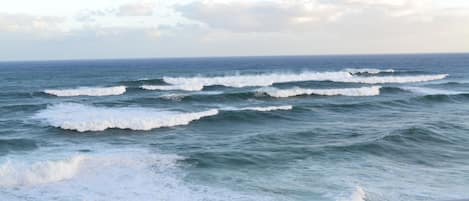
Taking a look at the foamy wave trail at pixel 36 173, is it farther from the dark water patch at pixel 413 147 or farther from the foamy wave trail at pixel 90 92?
the foamy wave trail at pixel 90 92

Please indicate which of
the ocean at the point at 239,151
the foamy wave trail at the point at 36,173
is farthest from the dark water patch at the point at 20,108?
the foamy wave trail at the point at 36,173

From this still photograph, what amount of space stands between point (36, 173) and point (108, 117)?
487 inches

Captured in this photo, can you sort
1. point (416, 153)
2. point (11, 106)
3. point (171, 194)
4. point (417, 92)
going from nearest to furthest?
point (171, 194), point (416, 153), point (11, 106), point (417, 92)

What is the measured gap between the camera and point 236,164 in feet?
56.0

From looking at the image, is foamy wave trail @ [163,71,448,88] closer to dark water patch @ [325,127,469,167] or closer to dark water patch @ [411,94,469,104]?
dark water patch @ [411,94,469,104]

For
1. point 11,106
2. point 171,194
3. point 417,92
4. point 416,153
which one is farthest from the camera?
point 417,92

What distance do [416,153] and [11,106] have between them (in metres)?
24.7

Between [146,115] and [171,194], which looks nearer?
[171,194]

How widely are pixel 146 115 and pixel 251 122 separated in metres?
5.72

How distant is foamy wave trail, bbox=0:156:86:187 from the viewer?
48.4 ft

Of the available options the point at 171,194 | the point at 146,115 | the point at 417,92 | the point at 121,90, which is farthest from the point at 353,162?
the point at 121,90

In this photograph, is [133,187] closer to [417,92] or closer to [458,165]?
[458,165]

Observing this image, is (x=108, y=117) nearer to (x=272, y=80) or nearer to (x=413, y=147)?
(x=413, y=147)

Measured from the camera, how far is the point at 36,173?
15203 millimetres
